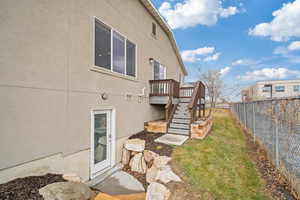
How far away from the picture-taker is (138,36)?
278 inches

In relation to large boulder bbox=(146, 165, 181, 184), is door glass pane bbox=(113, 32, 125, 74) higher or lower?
higher

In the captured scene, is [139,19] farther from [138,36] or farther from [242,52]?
[242,52]

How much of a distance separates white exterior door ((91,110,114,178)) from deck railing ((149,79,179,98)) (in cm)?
337

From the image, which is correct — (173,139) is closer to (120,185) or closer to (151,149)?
(151,149)

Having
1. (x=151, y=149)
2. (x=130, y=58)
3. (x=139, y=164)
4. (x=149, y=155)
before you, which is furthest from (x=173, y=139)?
(x=130, y=58)

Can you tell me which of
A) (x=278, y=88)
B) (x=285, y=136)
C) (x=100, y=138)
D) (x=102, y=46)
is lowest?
(x=100, y=138)

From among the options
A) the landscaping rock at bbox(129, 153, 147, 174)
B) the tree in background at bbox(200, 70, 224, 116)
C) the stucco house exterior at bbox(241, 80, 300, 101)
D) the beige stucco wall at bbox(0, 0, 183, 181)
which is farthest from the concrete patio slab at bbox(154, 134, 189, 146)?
the stucco house exterior at bbox(241, 80, 300, 101)

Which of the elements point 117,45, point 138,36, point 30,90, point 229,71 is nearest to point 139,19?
point 138,36

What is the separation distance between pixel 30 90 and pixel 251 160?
692cm

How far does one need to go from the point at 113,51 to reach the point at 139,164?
4.23 metres

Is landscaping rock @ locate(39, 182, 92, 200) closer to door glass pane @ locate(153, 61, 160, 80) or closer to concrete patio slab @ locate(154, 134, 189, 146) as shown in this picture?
concrete patio slab @ locate(154, 134, 189, 146)

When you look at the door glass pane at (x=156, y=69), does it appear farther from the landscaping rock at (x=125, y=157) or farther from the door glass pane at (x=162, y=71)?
the landscaping rock at (x=125, y=157)

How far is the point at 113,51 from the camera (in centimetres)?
539

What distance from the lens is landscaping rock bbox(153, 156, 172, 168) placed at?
14.9 ft
